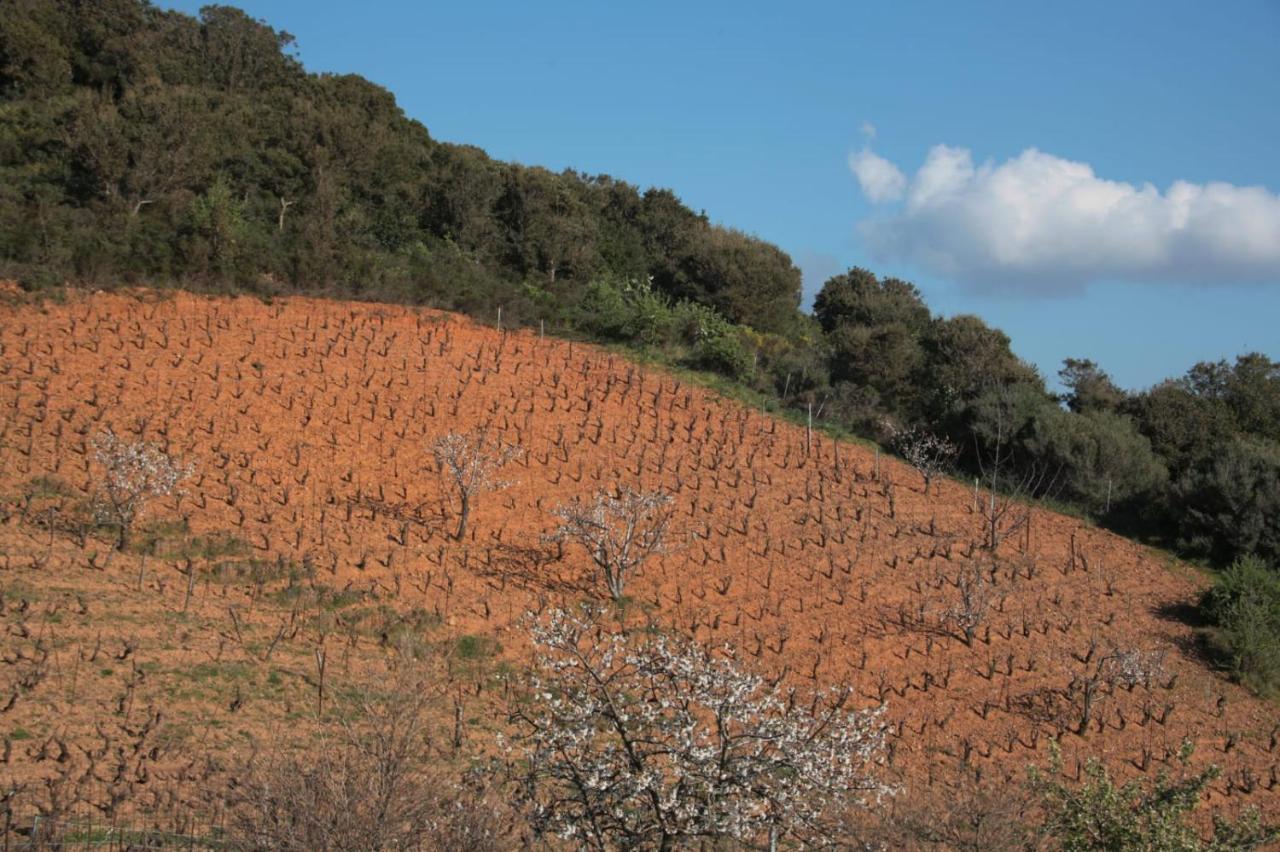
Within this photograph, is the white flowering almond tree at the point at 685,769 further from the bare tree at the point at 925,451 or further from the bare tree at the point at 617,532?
the bare tree at the point at 925,451

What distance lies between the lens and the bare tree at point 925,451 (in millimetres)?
22391

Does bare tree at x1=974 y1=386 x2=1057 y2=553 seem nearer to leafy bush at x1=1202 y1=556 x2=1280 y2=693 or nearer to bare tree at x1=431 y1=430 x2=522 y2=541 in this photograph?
leafy bush at x1=1202 y1=556 x2=1280 y2=693

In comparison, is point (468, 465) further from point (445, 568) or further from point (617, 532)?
point (617, 532)

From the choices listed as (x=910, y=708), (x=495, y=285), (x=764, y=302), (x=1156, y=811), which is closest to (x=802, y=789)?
(x=1156, y=811)

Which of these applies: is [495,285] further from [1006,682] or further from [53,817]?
[53,817]

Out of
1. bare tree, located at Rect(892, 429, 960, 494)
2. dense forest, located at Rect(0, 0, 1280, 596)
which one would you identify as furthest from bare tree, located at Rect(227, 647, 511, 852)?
dense forest, located at Rect(0, 0, 1280, 596)

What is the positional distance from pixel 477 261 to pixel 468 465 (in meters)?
18.2

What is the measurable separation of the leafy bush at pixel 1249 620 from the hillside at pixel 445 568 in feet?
1.56

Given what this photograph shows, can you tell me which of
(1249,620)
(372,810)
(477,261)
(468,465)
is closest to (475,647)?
(468,465)

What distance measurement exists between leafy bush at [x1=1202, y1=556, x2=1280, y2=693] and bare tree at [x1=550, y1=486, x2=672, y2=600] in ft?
27.7

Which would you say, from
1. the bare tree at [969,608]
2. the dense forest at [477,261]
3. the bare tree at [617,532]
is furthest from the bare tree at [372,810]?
the dense forest at [477,261]

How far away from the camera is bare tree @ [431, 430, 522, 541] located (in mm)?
16906

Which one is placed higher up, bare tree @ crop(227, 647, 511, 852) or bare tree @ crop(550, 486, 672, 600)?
bare tree @ crop(550, 486, 672, 600)

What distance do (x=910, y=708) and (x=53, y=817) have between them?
964 cm
